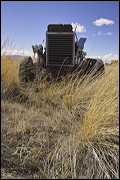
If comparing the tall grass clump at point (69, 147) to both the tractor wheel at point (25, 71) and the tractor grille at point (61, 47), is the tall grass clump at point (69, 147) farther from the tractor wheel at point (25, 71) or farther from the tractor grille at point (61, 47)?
the tractor grille at point (61, 47)

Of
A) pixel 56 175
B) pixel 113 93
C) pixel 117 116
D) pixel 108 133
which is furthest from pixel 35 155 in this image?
pixel 113 93

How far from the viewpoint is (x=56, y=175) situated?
1695mm

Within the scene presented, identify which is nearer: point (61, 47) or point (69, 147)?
point (69, 147)

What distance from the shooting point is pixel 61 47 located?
498 centimetres

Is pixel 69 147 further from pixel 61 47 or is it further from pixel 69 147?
pixel 61 47

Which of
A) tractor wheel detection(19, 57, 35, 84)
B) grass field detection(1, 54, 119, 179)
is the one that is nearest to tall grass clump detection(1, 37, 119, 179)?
grass field detection(1, 54, 119, 179)

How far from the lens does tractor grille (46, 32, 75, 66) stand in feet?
16.2

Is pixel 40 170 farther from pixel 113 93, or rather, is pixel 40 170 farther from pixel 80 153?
pixel 113 93

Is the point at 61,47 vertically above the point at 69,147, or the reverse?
the point at 61,47

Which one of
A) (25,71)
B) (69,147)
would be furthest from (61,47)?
(69,147)

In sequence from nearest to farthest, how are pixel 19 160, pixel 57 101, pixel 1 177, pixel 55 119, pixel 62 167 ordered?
pixel 1 177
pixel 62 167
pixel 19 160
pixel 55 119
pixel 57 101

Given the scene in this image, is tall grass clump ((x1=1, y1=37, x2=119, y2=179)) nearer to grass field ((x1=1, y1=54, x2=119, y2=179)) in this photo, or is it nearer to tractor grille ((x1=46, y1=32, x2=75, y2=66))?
grass field ((x1=1, y1=54, x2=119, y2=179))

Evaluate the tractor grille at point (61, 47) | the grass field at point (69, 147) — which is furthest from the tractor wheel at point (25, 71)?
the grass field at point (69, 147)

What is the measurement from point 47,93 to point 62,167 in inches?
77.6
